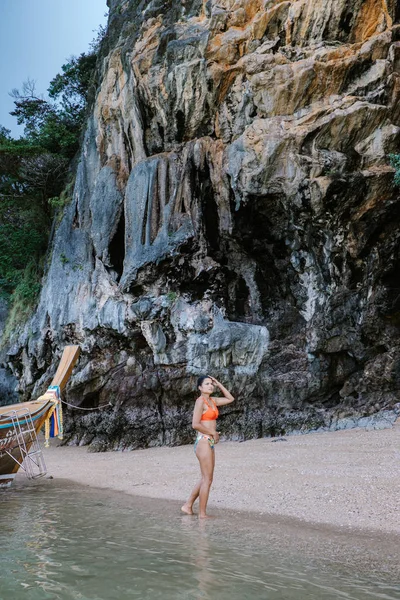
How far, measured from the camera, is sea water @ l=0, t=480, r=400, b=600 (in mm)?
3535

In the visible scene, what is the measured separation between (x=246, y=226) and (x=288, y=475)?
6.91 m

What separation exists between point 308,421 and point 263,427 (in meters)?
1.02

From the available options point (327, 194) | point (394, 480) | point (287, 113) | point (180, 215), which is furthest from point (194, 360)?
point (394, 480)

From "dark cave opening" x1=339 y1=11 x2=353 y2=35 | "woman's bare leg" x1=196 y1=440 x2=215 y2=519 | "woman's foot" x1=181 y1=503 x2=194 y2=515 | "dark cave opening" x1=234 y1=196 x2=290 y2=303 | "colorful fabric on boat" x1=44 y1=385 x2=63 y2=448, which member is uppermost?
"dark cave opening" x1=339 y1=11 x2=353 y2=35

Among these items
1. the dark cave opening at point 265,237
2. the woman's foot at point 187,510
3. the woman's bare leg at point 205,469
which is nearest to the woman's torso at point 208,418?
the woman's bare leg at point 205,469

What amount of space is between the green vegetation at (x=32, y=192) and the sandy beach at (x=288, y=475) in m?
11.0

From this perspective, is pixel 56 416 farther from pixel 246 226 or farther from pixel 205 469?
pixel 246 226

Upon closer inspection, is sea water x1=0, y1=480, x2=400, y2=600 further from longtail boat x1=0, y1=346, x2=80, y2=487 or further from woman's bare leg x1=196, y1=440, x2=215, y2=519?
longtail boat x1=0, y1=346, x2=80, y2=487

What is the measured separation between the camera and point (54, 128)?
2197 cm

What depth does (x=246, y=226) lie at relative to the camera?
12.9m

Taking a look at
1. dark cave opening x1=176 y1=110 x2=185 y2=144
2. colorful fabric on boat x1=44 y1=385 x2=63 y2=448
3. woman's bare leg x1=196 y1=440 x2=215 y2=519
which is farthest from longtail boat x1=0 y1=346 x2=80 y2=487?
dark cave opening x1=176 y1=110 x2=185 y2=144

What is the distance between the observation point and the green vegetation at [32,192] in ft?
68.6

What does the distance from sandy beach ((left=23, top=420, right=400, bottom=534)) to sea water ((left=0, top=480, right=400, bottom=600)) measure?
21.1 inches

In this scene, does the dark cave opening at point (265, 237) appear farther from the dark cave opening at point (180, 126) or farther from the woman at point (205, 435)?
the woman at point (205, 435)
